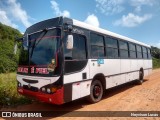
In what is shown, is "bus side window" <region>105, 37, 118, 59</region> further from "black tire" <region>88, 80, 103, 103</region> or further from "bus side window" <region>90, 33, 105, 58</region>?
"black tire" <region>88, 80, 103, 103</region>

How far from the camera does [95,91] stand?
7672 millimetres

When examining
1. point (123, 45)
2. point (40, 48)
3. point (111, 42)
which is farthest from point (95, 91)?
point (123, 45)

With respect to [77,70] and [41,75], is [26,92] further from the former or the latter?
[77,70]

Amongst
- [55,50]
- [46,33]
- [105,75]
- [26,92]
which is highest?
[46,33]

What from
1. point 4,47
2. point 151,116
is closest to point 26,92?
point 151,116

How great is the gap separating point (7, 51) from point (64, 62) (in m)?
22.2

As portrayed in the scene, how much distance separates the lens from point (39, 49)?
627cm

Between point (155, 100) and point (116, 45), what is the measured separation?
311 centimetres

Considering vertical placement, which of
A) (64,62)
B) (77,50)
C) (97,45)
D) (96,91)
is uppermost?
(97,45)

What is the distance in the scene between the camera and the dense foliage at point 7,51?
81.0ft

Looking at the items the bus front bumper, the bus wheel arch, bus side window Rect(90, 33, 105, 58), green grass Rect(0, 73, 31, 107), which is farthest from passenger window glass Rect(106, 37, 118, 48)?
green grass Rect(0, 73, 31, 107)

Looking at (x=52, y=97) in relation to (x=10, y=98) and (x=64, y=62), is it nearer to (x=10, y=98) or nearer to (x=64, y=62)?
(x=64, y=62)

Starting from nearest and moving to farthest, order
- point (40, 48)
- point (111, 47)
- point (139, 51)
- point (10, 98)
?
1. point (40, 48)
2. point (10, 98)
3. point (111, 47)
4. point (139, 51)

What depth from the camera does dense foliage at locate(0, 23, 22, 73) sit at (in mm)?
24698
